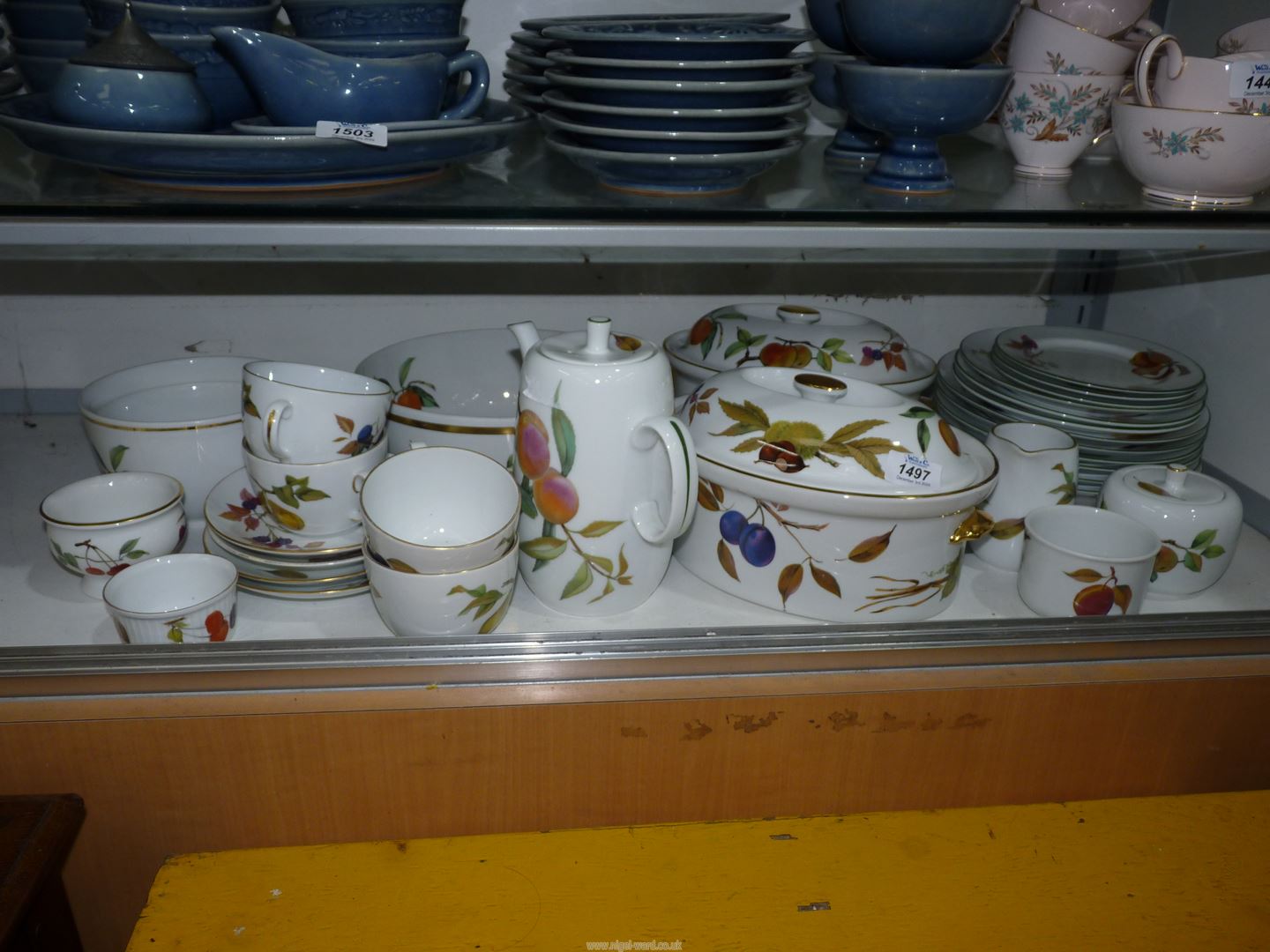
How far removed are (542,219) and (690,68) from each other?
0.16 m

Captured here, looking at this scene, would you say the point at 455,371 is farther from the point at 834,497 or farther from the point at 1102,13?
the point at 1102,13

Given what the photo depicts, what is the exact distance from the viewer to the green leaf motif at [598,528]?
0.89m

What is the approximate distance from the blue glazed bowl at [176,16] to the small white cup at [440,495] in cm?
39

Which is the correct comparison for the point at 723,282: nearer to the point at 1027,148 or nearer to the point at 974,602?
the point at 1027,148

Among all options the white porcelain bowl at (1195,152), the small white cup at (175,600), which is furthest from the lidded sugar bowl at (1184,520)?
the small white cup at (175,600)

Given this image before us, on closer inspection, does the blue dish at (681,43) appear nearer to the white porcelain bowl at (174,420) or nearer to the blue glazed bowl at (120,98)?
the blue glazed bowl at (120,98)

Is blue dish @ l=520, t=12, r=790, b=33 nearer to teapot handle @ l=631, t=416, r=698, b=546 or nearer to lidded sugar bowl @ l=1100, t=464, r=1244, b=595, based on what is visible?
teapot handle @ l=631, t=416, r=698, b=546

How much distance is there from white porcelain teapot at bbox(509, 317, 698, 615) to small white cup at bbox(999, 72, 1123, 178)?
42 centimetres

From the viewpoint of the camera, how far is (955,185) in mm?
911

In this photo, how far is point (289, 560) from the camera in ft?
3.06

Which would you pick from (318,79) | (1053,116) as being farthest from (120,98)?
(1053,116)

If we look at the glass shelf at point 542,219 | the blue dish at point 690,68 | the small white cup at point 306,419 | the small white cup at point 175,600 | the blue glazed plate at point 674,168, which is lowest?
the small white cup at point 175,600

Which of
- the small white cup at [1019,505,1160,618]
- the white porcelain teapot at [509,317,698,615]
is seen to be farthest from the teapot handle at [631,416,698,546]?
the small white cup at [1019,505,1160,618]

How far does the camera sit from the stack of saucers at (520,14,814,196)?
→ 775 millimetres
